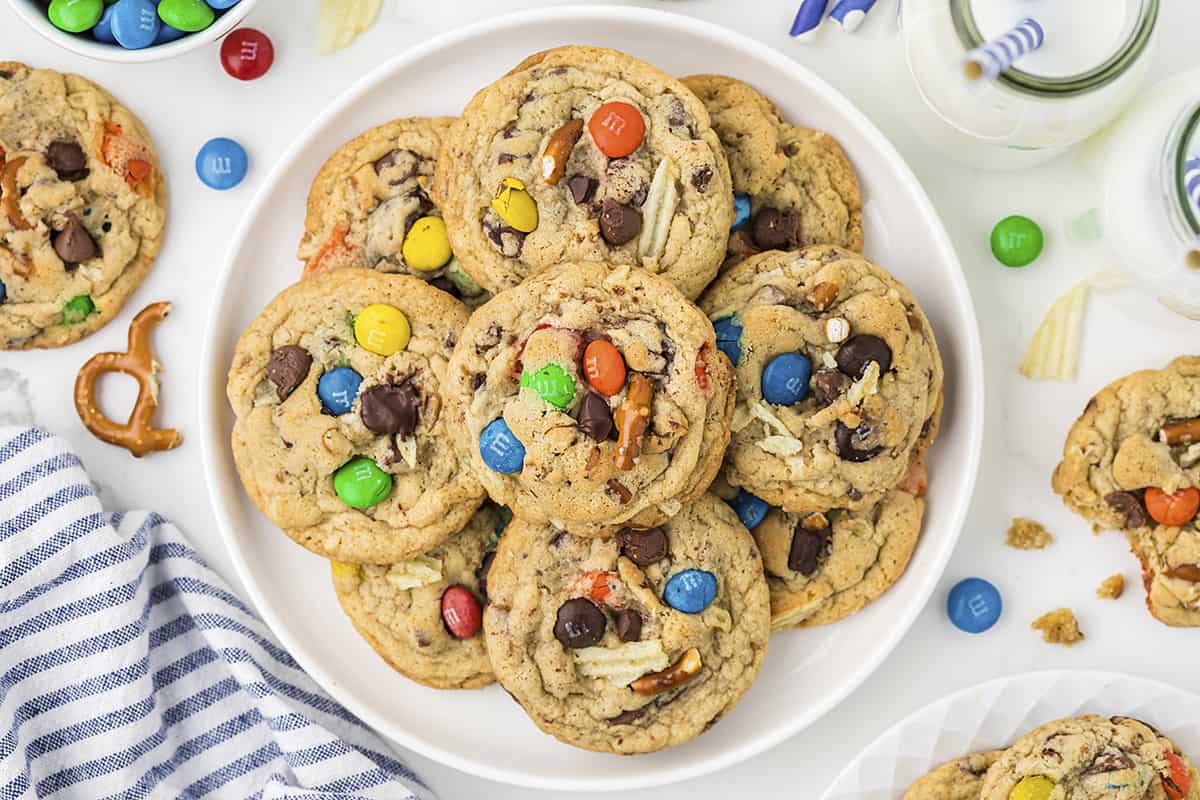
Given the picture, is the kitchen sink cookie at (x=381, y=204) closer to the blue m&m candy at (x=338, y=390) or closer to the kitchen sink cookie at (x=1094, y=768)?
the blue m&m candy at (x=338, y=390)

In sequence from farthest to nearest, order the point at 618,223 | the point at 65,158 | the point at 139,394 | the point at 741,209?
1. the point at 139,394
2. the point at 65,158
3. the point at 741,209
4. the point at 618,223

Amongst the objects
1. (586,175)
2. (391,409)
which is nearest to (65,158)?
(391,409)

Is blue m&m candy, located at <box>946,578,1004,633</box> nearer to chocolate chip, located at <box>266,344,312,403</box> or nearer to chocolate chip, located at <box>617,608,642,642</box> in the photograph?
chocolate chip, located at <box>617,608,642,642</box>

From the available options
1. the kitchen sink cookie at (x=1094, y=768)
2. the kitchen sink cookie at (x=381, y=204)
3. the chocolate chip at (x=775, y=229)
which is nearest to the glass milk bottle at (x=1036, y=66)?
the chocolate chip at (x=775, y=229)

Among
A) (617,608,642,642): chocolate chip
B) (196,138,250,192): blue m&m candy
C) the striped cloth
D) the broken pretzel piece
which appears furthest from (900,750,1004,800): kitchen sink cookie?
(196,138,250,192): blue m&m candy

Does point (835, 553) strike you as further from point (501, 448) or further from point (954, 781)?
point (501, 448)

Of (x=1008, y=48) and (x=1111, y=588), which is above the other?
(x=1008, y=48)

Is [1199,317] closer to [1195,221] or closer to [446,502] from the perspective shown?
[1195,221]
